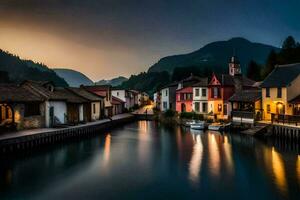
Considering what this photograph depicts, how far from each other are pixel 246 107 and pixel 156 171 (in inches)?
1166

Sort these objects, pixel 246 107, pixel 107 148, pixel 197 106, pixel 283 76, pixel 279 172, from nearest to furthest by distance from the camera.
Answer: pixel 279 172 < pixel 107 148 < pixel 283 76 < pixel 246 107 < pixel 197 106

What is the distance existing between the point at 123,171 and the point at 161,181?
14.0ft

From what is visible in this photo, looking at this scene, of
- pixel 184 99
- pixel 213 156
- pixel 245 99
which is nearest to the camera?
pixel 213 156

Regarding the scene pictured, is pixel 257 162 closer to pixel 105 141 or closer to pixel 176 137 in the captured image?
pixel 176 137

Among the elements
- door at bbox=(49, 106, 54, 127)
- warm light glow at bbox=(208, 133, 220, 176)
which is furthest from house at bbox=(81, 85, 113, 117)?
warm light glow at bbox=(208, 133, 220, 176)

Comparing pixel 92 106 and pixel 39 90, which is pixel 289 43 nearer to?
pixel 92 106

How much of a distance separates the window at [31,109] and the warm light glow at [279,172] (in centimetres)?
3004

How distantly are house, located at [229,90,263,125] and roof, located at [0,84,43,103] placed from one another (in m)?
31.9

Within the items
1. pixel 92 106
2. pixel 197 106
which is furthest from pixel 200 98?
pixel 92 106

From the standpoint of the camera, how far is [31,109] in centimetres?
3672

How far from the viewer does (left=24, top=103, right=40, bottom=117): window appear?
117 ft

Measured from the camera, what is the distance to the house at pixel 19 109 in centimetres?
3331

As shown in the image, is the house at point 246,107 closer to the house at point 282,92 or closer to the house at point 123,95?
the house at point 282,92

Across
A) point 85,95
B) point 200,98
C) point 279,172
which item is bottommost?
point 279,172
